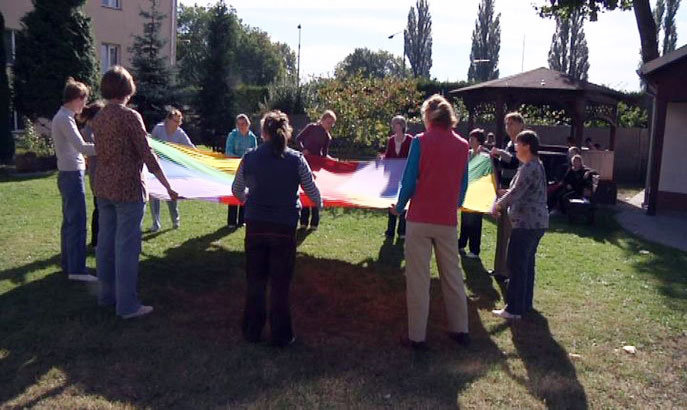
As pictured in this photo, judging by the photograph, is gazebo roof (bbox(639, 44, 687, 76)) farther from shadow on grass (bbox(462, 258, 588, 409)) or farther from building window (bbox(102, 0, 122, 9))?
building window (bbox(102, 0, 122, 9))

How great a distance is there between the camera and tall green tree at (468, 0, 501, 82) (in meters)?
58.9

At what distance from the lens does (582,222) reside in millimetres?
11680

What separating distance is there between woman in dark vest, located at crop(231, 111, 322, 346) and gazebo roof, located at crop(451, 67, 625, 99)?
36.4 feet

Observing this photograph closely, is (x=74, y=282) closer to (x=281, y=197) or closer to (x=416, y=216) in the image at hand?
(x=281, y=197)

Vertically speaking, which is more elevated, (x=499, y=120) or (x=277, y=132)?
(x=499, y=120)

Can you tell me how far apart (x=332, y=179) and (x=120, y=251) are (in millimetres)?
3088

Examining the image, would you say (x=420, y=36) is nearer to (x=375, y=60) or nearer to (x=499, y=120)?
(x=375, y=60)

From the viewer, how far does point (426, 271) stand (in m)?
5.01

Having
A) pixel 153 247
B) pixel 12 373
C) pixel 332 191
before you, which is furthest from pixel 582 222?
pixel 12 373

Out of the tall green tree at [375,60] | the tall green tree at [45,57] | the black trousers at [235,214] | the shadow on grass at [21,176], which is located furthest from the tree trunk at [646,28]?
the tall green tree at [375,60]

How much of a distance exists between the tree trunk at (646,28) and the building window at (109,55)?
17532 millimetres

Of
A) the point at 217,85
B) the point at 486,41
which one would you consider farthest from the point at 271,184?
the point at 486,41

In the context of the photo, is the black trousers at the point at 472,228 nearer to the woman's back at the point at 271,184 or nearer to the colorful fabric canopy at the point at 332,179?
the colorful fabric canopy at the point at 332,179

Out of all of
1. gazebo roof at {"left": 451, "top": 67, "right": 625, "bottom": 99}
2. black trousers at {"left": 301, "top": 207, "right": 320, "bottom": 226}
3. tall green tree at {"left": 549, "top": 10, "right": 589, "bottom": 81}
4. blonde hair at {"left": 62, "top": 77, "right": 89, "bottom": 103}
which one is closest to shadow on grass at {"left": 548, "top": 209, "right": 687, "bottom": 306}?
gazebo roof at {"left": 451, "top": 67, "right": 625, "bottom": 99}
